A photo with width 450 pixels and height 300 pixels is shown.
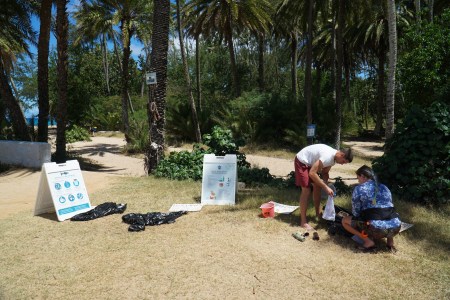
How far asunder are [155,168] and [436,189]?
631 centimetres

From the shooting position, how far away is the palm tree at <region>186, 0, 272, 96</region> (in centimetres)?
1975

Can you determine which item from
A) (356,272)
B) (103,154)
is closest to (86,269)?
(356,272)

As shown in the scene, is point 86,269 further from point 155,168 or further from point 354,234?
point 155,168

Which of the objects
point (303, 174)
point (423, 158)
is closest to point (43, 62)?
point (303, 174)

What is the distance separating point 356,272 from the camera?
3975 millimetres

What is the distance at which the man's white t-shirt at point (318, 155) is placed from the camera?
497 cm

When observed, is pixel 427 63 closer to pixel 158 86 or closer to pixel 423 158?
pixel 423 158

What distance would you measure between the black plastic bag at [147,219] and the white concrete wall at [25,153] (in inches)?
236

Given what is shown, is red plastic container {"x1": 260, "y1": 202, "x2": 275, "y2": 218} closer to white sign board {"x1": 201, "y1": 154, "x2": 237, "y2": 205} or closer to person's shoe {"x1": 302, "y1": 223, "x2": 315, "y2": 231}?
person's shoe {"x1": 302, "y1": 223, "x2": 315, "y2": 231}

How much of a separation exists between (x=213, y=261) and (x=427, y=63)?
11256 millimetres

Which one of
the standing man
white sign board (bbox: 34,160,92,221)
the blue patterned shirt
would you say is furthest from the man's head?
white sign board (bbox: 34,160,92,221)

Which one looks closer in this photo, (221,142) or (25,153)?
(221,142)

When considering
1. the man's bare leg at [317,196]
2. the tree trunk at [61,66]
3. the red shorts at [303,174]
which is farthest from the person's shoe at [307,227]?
the tree trunk at [61,66]

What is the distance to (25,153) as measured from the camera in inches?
424
